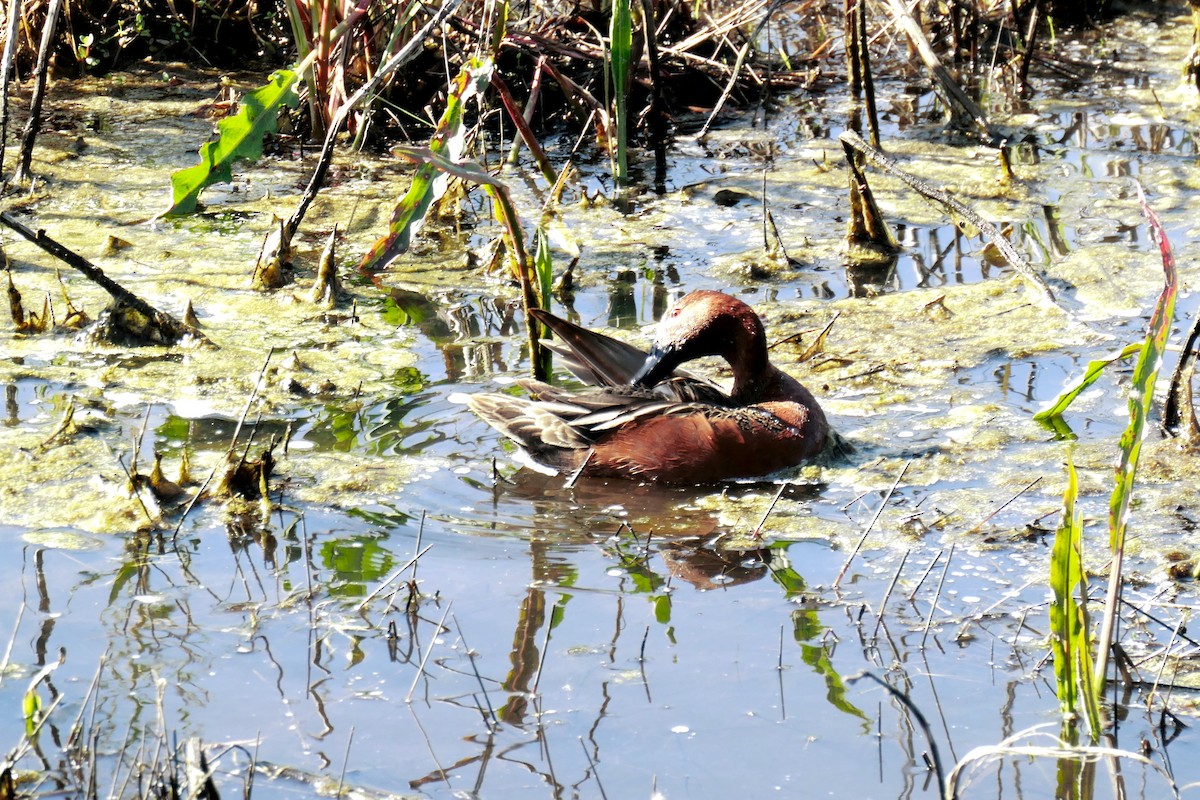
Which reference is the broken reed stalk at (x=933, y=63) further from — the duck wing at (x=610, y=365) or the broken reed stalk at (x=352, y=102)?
the duck wing at (x=610, y=365)

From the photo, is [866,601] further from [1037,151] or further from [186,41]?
[186,41]

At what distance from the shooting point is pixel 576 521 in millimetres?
4289

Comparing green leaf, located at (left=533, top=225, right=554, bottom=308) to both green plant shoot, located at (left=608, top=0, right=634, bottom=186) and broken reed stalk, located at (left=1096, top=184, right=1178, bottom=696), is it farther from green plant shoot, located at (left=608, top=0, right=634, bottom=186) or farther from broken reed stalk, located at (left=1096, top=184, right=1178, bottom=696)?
broken reed stalk, located at (left=1096, top=184, right=1178, bottom=696)

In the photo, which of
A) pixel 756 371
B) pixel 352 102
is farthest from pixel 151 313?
pixel 756 371

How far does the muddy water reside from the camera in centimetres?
303

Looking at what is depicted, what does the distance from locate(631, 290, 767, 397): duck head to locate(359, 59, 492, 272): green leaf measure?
0.92m

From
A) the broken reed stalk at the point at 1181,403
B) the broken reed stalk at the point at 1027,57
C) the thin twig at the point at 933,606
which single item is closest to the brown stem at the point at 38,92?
the thin twig at the point at 933,606

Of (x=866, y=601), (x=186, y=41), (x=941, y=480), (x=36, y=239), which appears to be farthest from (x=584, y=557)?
(x=186, y=41)

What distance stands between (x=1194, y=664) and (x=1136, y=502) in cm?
105

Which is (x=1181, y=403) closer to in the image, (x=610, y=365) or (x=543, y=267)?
(x=610, y=365)

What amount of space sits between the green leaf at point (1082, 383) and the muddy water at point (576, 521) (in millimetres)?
140

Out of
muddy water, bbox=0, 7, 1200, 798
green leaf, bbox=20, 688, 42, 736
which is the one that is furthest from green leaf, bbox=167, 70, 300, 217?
green leaf, bbox=20, 688, 42, 736

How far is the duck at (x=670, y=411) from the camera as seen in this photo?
4.54 metres

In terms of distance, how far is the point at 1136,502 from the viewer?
4195 mm
